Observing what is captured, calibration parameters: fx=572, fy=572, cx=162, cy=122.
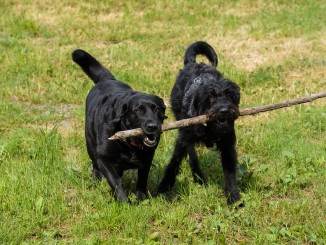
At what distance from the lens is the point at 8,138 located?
827 centimetres

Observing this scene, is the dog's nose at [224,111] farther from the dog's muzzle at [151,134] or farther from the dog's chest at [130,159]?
the dog's chest at [130,159]

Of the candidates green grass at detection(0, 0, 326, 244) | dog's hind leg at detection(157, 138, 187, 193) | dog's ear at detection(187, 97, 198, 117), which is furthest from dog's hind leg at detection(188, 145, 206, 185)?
dog's ear at detection(187, 97, 198, 117)

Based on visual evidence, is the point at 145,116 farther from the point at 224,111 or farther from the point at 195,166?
the point at 195,166

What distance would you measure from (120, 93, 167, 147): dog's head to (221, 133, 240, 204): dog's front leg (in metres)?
0.90

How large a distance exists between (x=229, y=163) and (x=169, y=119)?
7.97ft

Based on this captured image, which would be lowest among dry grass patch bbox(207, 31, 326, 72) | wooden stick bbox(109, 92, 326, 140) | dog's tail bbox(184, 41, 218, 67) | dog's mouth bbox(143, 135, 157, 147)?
dry grass patch bbox(207, 31, 326, 72)

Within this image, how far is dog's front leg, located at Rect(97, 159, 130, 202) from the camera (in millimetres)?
5961

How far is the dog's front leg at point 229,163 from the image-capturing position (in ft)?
20.8

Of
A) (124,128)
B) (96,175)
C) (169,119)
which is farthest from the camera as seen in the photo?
(169,119)

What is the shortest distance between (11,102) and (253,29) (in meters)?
6.74

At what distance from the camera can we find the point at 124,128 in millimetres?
5953

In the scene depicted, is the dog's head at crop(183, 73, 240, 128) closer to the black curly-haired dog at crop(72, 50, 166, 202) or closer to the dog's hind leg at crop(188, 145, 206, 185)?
the black curly-haired dog at crop(72, 50, 166, 202)

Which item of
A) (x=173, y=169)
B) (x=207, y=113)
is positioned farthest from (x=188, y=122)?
(x=173, y=169)

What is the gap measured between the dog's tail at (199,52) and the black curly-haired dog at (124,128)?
1.44m
